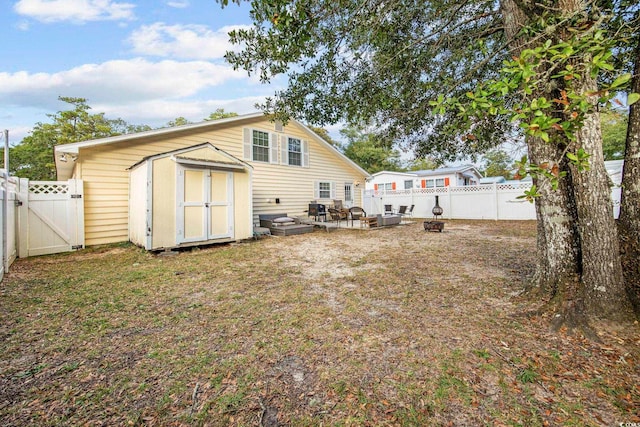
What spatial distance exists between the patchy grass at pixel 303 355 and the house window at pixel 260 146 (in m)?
7.29

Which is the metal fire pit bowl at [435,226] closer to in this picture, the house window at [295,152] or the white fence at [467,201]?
the white fence at [467,201]

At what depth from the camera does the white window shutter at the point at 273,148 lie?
36.6 ft

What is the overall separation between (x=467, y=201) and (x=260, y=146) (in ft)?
36.8

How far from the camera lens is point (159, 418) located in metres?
1.62

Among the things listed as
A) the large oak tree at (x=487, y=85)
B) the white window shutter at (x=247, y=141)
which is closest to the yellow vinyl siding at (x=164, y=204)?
the large oak tree at (x=487, y=85)

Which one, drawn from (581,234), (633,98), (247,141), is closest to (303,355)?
(633,98)

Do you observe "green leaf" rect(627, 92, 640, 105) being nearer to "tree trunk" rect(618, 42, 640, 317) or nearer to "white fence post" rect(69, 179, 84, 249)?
"tree trunk" rect(618, 42, 640, 317)

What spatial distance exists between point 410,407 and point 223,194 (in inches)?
275

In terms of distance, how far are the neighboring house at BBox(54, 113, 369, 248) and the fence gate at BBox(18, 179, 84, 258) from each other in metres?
0.32

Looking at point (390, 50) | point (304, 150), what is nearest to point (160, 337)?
point (390, 50)

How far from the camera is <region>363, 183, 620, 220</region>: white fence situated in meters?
13.0

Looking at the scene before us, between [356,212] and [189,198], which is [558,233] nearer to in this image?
[189,198]

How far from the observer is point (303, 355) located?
7.41 ft

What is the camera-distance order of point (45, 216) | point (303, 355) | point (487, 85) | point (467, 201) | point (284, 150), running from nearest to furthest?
1. point (487, 85)
2. point (303, 355)
3. point (45, 216)
4. point (284, 150)
5. point (467, 201)
